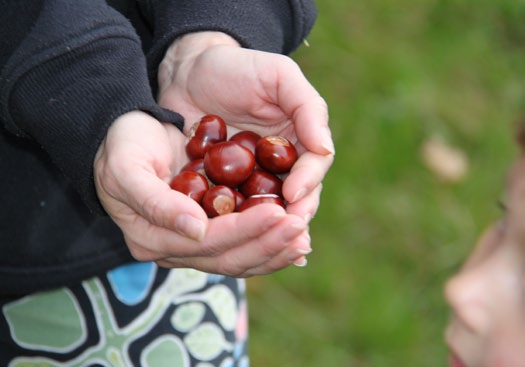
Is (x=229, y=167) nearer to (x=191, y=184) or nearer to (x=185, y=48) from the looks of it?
(x=191, y=184)

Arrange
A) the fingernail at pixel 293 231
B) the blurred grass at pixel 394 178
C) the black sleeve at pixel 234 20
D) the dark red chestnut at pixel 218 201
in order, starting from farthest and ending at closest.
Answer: the blurred grass at pixel 394 178 < the black sleeve at pixel 234 20 < the dark red chestnut at pixel 218 201 < the fingernail at pixel 293 231

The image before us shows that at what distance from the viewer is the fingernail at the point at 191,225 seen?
129cm

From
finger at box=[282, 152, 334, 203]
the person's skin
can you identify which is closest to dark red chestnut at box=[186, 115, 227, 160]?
finger at box=[282, 152, 334, 203]

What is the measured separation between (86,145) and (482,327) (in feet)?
2.36

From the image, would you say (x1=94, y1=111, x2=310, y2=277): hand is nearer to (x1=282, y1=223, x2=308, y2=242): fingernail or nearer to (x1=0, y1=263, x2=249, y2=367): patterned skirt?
(x1=282, y1=223, x2=308, y2=242): fingernail

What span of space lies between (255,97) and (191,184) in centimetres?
21

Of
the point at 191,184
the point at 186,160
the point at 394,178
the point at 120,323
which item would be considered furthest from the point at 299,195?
the point at 394,178

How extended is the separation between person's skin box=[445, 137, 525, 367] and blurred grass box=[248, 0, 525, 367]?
1.44m

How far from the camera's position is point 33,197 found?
1.56 meters

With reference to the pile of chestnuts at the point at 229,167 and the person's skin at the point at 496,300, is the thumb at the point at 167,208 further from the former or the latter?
the person's skin at the point at 496,300

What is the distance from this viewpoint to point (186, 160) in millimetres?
1661

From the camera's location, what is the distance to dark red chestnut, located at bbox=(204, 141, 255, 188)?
159 centimetres

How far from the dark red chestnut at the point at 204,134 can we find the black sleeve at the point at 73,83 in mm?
109

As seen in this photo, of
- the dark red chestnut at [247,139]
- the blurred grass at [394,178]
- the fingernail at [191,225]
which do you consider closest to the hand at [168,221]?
the fingernail at [191,225]
